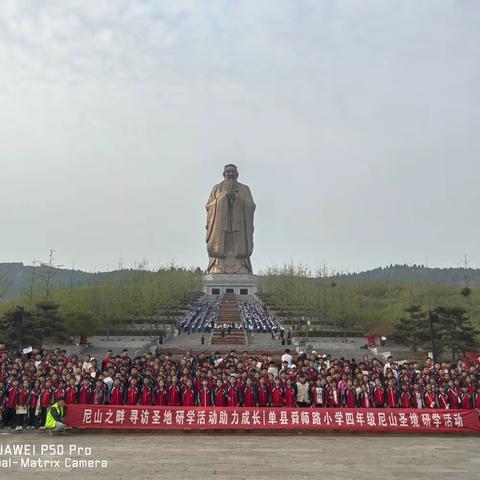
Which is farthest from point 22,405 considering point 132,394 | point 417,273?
point 417,273

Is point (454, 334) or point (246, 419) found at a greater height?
point (454, 334)

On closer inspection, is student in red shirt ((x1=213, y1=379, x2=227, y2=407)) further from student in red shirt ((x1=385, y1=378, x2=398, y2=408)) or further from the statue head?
the statue head

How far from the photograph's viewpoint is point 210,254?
2362 inches

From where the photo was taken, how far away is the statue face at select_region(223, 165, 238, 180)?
5956 cm

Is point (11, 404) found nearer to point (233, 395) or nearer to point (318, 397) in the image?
point (233, 395)

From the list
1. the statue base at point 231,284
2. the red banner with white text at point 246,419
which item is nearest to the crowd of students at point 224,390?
the red banner with white text at point 246,419

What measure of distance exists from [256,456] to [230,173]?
→ 5241 cm

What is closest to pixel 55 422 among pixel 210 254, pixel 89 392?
pixel 89 392

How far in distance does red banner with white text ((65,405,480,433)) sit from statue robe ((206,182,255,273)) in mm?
48579

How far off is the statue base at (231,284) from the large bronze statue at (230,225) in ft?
3.11

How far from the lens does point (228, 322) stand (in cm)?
3541

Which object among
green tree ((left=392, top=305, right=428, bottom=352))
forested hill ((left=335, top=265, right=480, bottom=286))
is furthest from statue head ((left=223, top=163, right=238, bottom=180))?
forested hill ((left=335, top=265, right=480, bottom=286))

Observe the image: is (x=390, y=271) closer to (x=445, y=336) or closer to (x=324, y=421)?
(x=445, y=336)

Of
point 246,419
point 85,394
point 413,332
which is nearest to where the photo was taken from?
point 246,419
